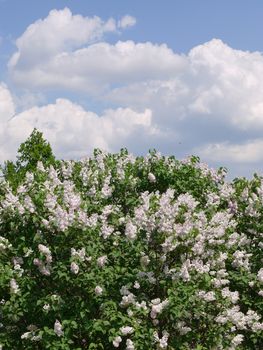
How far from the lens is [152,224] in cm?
977

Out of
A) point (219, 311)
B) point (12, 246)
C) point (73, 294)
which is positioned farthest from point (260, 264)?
point (12, 246)

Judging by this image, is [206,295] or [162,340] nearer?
[162,340]

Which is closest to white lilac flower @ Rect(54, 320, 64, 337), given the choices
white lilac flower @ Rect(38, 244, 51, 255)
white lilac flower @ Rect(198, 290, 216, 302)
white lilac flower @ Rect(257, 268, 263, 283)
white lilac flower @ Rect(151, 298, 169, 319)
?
white lilac flower @ Rect(38, 244, 51, 255)

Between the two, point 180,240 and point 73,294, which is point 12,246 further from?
point 180,240

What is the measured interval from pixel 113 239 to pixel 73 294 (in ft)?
3.54

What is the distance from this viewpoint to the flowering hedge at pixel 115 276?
937 centimetres

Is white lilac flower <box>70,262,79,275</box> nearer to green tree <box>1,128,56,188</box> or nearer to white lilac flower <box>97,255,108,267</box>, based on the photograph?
white lilac flower <box>97,255,108,267</box>

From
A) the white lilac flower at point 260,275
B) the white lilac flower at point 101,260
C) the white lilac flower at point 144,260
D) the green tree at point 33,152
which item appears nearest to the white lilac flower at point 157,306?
the white lilac flower at point 144,260

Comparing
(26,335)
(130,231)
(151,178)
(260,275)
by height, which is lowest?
(26,335)

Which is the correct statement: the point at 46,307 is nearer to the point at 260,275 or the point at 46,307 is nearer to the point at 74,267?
the point at 74,267

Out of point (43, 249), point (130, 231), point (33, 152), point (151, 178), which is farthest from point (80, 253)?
point (33, 152)

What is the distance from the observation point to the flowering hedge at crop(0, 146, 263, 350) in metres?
9.37

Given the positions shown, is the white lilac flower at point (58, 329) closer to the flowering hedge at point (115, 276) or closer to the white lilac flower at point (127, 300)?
the flowering hedge at point (115, 276)

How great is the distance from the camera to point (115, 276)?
9.62m
